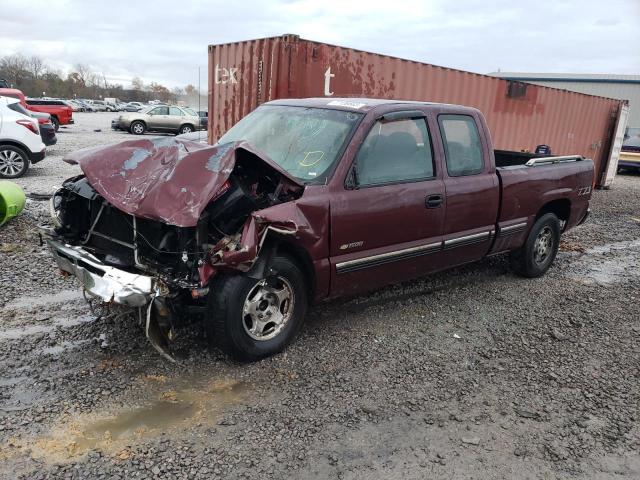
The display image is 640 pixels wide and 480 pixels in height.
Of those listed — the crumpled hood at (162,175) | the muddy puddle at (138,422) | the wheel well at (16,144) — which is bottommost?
the muddy puddle at (138,422)

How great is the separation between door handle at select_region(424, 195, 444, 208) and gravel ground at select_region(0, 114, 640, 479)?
1042 millimetres

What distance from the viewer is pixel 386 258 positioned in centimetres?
431

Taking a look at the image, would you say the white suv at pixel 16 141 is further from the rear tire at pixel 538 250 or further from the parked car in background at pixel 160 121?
the parked car in background at pixel 160 121

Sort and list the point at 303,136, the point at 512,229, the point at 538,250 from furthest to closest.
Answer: the point at 538,250 → the point at 512,229 → the point at 303,136

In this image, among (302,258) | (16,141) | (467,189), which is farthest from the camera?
(16,141)

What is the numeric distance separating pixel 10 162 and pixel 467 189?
9691 millimetres

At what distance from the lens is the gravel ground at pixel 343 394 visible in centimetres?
284

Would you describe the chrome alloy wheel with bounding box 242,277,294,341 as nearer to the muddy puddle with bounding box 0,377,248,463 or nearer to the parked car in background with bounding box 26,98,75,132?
the muddy puddle with bounding box 0,377,248,463

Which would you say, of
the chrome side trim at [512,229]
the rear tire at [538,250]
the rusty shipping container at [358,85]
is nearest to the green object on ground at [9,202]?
the rusty shipping container at [358,85]

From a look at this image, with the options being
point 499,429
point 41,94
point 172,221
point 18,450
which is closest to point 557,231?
point 499,429

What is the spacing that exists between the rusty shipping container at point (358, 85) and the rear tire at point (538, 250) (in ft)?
13.7

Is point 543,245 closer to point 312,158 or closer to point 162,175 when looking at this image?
point 312,158

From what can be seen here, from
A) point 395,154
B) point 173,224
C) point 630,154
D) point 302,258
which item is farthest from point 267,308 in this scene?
point 630,154

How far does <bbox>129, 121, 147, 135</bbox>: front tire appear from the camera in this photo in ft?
85.2
